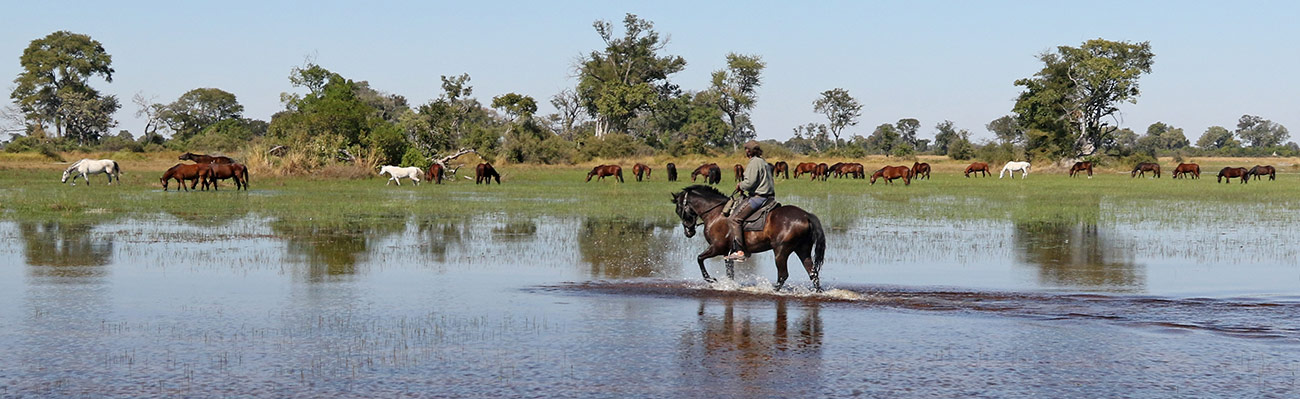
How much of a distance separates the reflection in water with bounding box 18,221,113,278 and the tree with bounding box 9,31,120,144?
8190 centimetres

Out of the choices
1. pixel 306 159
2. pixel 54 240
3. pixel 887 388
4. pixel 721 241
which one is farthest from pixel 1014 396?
pixel 306 159

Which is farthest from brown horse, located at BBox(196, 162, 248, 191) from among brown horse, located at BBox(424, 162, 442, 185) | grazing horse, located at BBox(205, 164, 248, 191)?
brown horse, located at BBox(424, 162, 442, 185)

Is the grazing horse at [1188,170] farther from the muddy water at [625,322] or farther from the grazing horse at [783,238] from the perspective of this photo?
the grazing horse at [783,238]

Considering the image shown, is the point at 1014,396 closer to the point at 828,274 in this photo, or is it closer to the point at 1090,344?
the point at 1090,344

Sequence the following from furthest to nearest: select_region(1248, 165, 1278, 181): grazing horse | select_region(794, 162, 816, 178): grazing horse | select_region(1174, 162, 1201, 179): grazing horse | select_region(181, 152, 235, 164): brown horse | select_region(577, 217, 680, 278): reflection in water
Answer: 1. select_region(1174, 162, 1201, 179): grazing horse
2. select_region(1248, 165, 1278, 181): grazing horse
3. select_region(794, 162, 816, 178): grazing horse
4. select_region(181, 152, 235, 164): brown horse
5. select_region(577, 217, 680, 278): reflection in water

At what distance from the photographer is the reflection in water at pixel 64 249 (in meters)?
14.5

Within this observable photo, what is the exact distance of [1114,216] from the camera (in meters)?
27.5

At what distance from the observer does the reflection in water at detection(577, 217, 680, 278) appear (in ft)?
49.9

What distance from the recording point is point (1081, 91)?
263ft

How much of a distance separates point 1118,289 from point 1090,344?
431 cm

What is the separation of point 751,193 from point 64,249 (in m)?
10.7

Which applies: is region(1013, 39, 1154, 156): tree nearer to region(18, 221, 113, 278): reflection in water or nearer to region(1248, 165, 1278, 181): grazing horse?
region(1248, 165, 1278, 181): grazing horse

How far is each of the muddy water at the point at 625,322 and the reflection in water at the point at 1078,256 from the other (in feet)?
0.33

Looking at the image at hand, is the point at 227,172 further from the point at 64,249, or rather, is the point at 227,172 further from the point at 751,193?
the point at 751,193
